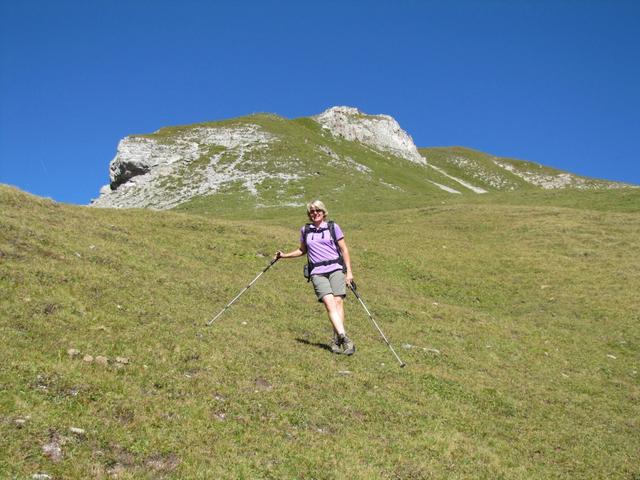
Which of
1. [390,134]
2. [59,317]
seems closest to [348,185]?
[59,317]

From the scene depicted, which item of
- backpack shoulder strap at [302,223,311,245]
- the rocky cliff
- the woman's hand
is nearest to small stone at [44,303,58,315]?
backpack shoulder strap at [302,223,311,245]

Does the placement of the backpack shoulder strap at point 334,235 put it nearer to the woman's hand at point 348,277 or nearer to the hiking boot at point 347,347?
the woman's hand at point 348,277

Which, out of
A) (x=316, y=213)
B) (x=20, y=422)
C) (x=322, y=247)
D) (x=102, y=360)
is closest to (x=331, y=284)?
(x=322, y=247)

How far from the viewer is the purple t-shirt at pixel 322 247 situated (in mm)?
14641

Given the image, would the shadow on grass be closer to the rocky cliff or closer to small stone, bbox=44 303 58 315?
small stone, bbox=44 303 58 315

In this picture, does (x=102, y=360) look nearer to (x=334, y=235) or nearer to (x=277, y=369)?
(x=277, y=369)

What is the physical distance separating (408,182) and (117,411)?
97.0 meters

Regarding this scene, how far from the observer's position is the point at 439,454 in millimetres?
9766

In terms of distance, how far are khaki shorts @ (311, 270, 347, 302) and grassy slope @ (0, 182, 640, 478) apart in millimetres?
1799

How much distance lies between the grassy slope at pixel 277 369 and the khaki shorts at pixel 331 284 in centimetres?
180

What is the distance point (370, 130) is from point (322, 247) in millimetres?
132669

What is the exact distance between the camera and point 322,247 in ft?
48.3

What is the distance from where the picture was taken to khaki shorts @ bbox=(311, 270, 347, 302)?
47.6 feet

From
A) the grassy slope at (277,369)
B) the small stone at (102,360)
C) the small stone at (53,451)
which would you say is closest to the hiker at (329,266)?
the grassy slope at (277,369)
